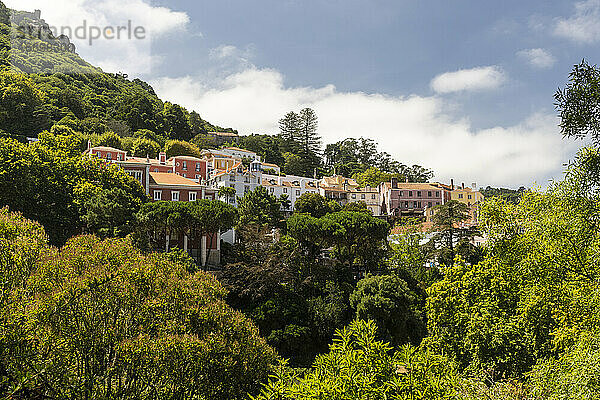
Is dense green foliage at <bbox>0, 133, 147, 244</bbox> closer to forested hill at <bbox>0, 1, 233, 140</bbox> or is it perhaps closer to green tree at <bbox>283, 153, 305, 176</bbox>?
forested hill at <bbox>0, 1, 233, 140</bbox>

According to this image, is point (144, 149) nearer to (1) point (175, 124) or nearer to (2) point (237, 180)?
(2) point (237, 180)

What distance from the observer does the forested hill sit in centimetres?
5869

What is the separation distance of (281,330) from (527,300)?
51.5ft

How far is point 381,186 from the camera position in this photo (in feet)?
229

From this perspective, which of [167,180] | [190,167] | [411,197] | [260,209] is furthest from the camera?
[411,197]

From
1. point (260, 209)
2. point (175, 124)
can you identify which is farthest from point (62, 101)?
point (260, 209)

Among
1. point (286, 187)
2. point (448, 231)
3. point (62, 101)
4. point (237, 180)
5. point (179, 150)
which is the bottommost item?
point (448, 231)

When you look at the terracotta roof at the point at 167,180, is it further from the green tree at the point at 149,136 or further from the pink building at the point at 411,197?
the pink building at the point at 411,197

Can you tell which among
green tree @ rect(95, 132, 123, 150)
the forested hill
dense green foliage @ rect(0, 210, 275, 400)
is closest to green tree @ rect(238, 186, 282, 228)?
green tree @ rect(95, 132, 123, 150)

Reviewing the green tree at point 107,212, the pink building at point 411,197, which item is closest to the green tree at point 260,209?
the green tree at point 107,212

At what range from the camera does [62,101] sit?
68.9m

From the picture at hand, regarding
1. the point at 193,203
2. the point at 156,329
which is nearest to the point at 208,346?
the point at 156,329

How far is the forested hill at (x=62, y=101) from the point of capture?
58.7 metres

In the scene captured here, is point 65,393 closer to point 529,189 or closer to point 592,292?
point 592,292
